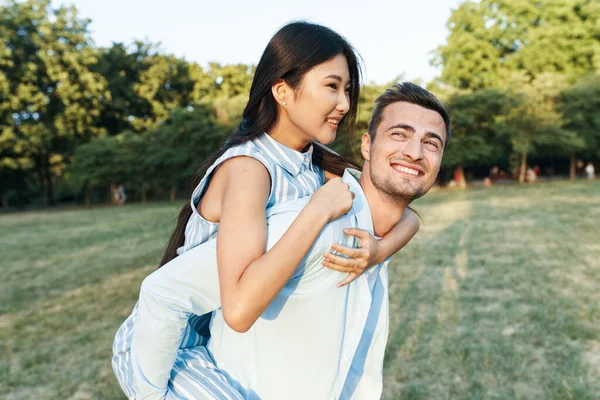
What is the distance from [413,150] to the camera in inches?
71.6

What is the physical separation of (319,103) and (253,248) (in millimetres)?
720

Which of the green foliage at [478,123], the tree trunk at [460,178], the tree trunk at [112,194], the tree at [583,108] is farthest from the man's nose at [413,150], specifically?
the tree trunk at [112,194]

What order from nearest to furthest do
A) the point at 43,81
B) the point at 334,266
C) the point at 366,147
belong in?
the point at 334,266 → the point at 366,147 → the point at 43,81

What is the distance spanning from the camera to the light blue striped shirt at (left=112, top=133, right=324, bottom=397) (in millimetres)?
1652

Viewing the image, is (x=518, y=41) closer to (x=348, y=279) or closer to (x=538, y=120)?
(x=538, y=120)

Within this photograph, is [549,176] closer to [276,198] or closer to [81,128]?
[81,128]

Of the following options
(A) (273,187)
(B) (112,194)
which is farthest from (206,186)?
(B) (112,194)

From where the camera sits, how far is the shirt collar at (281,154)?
1.78 m

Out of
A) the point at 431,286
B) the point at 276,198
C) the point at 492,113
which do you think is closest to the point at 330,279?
the point at 276,198

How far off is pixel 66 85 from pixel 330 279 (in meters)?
32.8

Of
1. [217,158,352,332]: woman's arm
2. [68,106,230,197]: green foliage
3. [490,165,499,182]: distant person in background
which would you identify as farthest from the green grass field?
[490,165,499,182]: distant person in background

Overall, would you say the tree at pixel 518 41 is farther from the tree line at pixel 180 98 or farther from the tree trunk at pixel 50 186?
the tree trunk at pixel 50 186

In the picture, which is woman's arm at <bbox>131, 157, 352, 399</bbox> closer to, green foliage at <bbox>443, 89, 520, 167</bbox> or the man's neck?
the man's neck

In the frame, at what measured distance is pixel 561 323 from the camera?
5.22m
